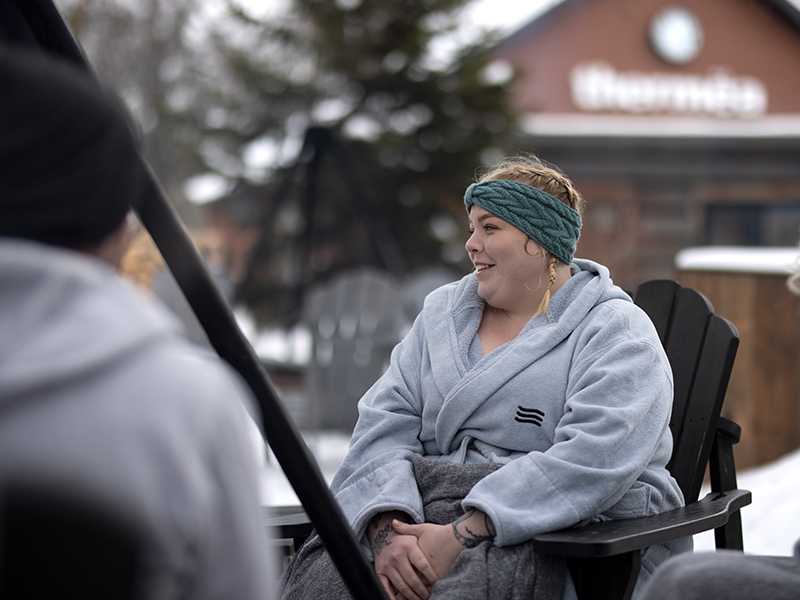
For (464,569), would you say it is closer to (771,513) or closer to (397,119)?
(771,513)

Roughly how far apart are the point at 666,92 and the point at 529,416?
1577 centimetres

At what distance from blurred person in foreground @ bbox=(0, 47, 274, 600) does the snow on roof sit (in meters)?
4.12

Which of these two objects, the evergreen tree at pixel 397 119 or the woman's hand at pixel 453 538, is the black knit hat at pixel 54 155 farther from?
Answer: the evergreen tree at pixel 397 119

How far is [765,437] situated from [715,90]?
13.6 meters

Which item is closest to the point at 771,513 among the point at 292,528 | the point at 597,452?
the point at 597,452

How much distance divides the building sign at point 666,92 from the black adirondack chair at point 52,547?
52.4 feet

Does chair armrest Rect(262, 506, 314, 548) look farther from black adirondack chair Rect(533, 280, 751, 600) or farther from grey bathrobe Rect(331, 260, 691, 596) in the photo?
black adirondack chair Rect(533, 280, 751, 600)

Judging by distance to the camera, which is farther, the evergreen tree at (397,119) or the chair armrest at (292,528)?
the evergreen tree at (397,119)

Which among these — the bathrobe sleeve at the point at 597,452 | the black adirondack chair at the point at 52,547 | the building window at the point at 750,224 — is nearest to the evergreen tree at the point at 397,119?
the building window at the point at 750,224

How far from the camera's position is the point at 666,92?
16.1 meters

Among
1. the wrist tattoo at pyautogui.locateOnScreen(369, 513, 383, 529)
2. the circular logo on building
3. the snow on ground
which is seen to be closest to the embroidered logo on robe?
the wrist tattoo at pyautogui.locateOnScreen(369, 513, 383, 529)

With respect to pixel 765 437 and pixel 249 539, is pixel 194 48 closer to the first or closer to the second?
pixel 765 437

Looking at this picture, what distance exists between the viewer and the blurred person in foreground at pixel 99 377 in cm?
61

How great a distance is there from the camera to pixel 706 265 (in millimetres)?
4574
